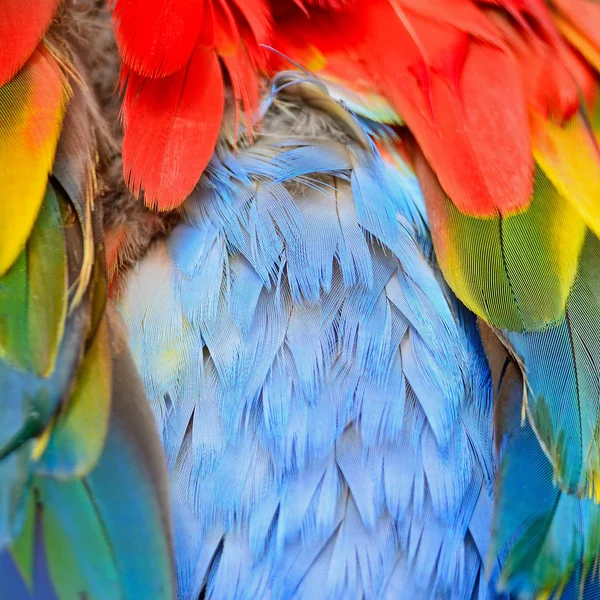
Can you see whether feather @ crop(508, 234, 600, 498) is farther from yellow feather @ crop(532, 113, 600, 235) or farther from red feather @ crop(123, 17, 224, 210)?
red feather @ crop(123, 17, 224, 210)

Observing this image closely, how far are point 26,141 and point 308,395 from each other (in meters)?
0.27

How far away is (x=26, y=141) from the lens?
48 cm

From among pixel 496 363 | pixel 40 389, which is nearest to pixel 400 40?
pixel 496 363

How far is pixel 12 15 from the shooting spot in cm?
50

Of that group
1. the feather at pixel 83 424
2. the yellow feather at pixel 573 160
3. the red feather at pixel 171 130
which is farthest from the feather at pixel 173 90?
the yellow feather at pixel 573 160

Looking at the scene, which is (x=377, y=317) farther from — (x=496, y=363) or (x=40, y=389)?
(x=40, y=389)

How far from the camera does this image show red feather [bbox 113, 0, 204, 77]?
0.49 m

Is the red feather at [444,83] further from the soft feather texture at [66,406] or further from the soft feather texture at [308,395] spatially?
the soft feather texture at [66,406]

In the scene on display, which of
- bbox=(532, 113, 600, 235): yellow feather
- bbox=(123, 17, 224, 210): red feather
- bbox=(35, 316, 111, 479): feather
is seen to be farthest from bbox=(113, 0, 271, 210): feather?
bbox=(532, 113, 600, 235): yellow feather

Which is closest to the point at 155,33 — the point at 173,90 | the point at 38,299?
the point at 173,90

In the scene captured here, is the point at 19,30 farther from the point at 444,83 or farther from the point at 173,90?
the point at 444,83

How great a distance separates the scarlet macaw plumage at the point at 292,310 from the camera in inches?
18.2

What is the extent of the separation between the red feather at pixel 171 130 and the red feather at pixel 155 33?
0.01 m

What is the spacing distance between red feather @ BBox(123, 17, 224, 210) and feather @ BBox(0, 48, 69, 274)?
53 mm
